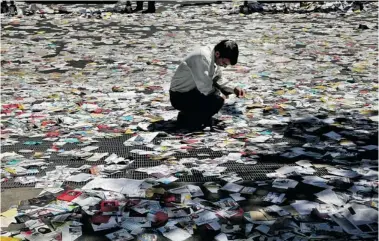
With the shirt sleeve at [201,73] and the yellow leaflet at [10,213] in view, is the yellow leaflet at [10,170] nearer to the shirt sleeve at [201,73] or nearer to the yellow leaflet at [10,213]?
the yellow leaflet at [10,213]

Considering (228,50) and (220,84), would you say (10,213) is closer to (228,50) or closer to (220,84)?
(228,50)

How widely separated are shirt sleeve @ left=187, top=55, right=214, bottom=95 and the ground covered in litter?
1.78 feet

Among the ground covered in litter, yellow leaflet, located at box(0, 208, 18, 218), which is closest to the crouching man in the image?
the ground covered in litter

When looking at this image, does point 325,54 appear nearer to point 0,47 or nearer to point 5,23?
point 0,47

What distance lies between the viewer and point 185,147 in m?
5.71

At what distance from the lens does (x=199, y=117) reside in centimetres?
639

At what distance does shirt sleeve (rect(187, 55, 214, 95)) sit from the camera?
19.7 ft

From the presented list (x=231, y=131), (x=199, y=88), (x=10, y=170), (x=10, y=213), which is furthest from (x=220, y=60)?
(x=10, y=213)

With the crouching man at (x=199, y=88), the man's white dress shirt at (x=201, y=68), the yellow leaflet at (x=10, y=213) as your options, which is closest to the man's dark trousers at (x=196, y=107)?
the crouching man at (x=199, y=88)

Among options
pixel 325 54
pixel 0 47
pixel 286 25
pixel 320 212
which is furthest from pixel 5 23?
pixel 320 212

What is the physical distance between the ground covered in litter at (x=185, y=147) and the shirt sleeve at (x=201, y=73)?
21.4 inches

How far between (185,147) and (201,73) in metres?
0.92

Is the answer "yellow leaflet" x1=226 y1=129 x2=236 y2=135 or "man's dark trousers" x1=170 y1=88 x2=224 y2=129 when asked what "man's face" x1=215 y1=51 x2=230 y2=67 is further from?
"yellow leaflet" x1=226 y1=129 x2=236 y2=135

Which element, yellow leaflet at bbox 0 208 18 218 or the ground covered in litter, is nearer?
the ground covered in litter
